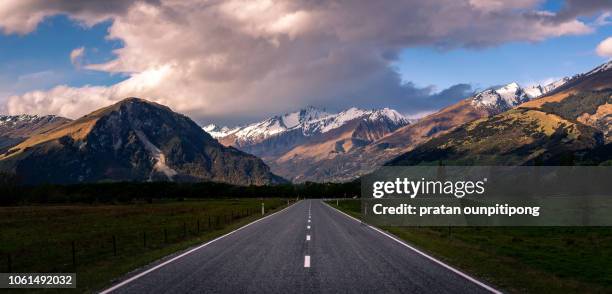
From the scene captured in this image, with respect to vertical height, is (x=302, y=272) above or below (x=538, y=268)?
above

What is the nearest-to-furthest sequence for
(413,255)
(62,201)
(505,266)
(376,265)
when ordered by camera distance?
(376,265), (505,266), (413,255), (62,201)

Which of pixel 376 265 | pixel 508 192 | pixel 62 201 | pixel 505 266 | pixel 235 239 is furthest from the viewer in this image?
pixel 62 201

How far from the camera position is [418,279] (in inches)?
608

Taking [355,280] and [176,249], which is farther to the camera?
[176,249]

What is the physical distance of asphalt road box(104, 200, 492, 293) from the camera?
1405cm

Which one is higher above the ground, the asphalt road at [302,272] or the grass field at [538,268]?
the asphalt road at [302,272]

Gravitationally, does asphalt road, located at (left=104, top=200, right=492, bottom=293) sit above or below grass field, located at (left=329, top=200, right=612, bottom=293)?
above

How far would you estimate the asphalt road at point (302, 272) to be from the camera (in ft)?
46.1

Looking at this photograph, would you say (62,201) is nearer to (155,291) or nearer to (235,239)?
(235,239)

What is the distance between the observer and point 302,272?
16750 mm

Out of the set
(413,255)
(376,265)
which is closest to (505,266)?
(413,255)

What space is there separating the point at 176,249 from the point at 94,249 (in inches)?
287

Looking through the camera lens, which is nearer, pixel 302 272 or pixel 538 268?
pixel 302 272

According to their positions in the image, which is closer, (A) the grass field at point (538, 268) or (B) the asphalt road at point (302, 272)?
(B) the asphalt road at point (302, 272)
